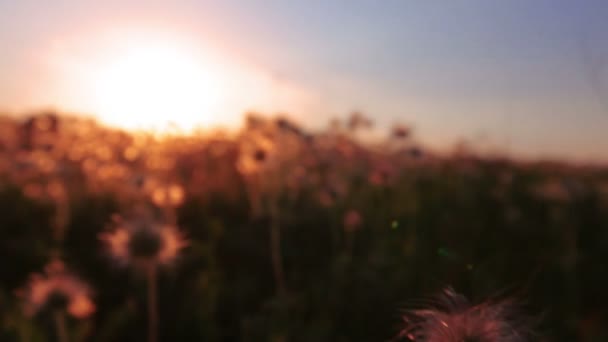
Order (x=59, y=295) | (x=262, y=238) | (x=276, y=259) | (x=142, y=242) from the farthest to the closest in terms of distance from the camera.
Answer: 1. (x=262, y=238)
2. (x=276, y=259)
3. (x=142, y=242)
4. (x=59, y=295)

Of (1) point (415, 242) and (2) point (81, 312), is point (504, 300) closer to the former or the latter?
(2) point (81, 312)

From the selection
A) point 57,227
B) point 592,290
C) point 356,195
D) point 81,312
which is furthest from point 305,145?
point 81,312

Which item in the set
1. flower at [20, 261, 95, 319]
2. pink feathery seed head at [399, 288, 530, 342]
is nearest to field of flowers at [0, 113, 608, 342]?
flower at [20, 261, 95, 319]

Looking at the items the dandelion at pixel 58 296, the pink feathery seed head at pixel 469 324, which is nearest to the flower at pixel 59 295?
the dandelion at pixel 58 296

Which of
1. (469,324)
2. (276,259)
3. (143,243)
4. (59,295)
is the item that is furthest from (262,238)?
(469,324)

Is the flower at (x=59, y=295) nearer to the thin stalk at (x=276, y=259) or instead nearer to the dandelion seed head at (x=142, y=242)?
the dandelion seed head at (x=142, y=242)

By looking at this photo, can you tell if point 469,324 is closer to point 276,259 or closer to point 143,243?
point 143,243
